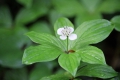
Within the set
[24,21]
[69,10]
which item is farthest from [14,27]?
[69,10]

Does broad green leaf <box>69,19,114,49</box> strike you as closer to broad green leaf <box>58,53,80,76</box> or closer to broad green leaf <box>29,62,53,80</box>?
broad green leaf <box>58,53,80,76</box>

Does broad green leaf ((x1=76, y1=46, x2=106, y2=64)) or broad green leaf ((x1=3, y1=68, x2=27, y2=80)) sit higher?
broad green leaf ((x1=76, y1=46, x2=106, y2=64))

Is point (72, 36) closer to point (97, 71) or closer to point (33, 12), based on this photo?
point (97, 71)

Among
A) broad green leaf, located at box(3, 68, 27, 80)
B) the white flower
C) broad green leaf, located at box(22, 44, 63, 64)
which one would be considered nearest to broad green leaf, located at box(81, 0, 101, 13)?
broad green leaf, located at box(3, 68, 27, 80)

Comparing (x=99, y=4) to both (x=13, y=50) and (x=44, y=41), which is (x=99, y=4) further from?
(x=44, y=41)

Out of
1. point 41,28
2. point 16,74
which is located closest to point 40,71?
point 16,74

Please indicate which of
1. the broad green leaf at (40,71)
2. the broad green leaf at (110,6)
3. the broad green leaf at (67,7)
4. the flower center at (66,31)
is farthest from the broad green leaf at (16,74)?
the broad green leaf at (110,6)

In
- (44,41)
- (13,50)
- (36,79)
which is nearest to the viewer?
(44,41)
